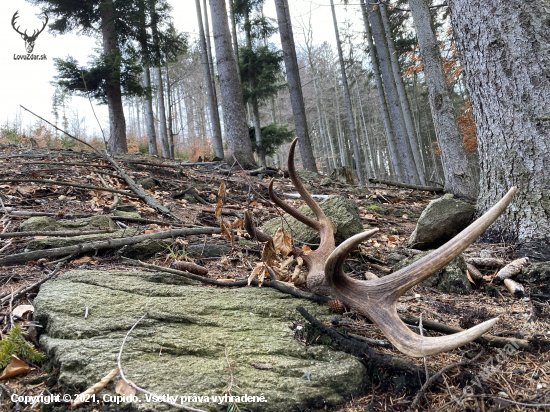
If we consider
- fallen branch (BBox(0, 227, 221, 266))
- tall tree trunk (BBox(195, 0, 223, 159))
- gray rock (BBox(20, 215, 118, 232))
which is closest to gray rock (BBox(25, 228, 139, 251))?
fallen branch (BBox(0, 227, 221, 266))

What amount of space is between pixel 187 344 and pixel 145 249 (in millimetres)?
1340

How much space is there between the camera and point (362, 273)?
241 cm

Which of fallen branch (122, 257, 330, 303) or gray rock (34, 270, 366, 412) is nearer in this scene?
gray rock (34, 270, 366, 412)

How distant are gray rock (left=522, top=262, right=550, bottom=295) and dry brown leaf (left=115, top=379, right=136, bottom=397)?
233 cm

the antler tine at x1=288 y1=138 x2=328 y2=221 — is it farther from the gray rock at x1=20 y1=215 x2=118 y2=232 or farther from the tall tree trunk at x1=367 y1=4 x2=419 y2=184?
the tall tree trunk at x1=367 y1=4 x2=419 y2=184

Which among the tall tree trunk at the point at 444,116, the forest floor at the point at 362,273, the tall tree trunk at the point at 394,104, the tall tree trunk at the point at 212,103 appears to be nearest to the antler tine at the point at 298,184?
the forest floor at the point at 362,273

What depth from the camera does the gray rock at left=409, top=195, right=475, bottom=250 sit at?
3066 mm

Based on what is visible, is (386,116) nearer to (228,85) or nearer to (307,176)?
(307,176)

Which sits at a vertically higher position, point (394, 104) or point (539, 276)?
point (394, 104)

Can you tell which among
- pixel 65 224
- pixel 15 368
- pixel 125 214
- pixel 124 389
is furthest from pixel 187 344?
pixel 125 214

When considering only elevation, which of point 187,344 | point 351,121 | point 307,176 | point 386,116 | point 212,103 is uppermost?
point 212,103

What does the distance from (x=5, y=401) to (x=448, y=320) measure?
1999 millimetres

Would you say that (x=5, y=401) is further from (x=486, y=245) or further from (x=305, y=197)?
(x=486, y=245)

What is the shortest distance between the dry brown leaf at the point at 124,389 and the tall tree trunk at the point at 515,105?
2.75m
